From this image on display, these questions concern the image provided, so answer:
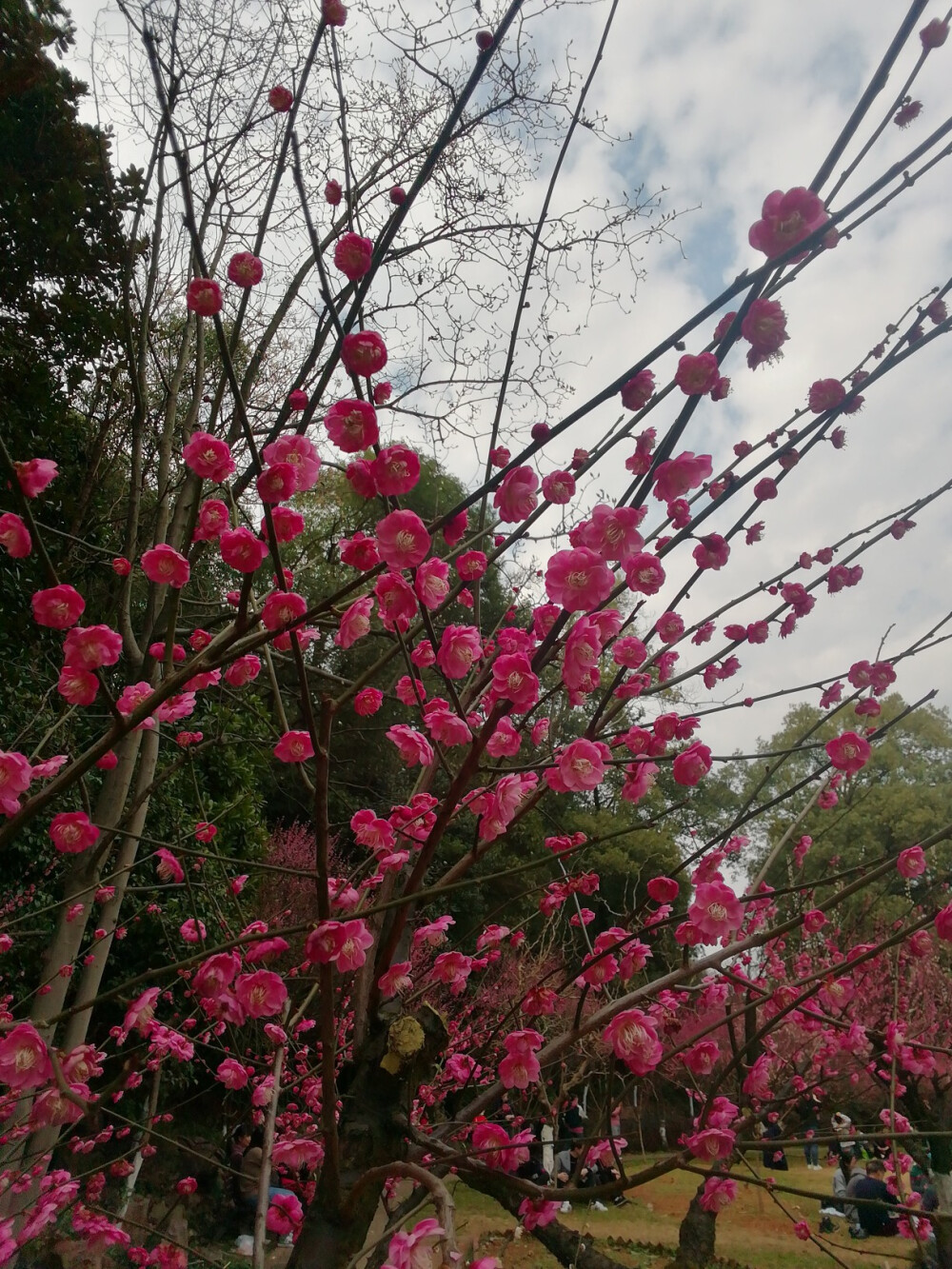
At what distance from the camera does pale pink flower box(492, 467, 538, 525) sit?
159 cm

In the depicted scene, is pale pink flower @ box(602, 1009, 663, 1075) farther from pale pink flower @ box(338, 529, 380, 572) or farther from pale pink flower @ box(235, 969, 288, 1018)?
pale pink flower @ box(338, 529, 380, 572)

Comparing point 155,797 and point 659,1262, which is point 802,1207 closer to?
point 659,1262

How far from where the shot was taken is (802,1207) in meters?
9.74

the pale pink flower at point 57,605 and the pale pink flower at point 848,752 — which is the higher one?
the pale pink flower at point 848,752

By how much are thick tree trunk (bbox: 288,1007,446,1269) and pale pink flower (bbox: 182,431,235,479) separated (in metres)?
1.21

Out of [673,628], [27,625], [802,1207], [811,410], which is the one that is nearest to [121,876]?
[27,625]

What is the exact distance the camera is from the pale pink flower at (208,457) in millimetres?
1405

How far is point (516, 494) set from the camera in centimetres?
162

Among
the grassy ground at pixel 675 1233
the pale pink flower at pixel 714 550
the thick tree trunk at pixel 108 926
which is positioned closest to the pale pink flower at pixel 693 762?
the pale pink flower at pixel 714 550

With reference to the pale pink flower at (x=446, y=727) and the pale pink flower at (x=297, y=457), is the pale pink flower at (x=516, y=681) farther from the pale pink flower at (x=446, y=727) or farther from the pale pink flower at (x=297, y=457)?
the pale pink flower at (x=297, y=457)

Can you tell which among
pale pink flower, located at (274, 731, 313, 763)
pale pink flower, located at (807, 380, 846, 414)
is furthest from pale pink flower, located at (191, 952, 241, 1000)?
pale pink flower, located at (807, 380, 846, 414)

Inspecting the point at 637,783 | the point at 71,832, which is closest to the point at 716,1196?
the point at 637,783

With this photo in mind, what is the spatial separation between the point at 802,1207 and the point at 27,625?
1121cm

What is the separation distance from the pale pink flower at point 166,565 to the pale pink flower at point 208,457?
0.16m
